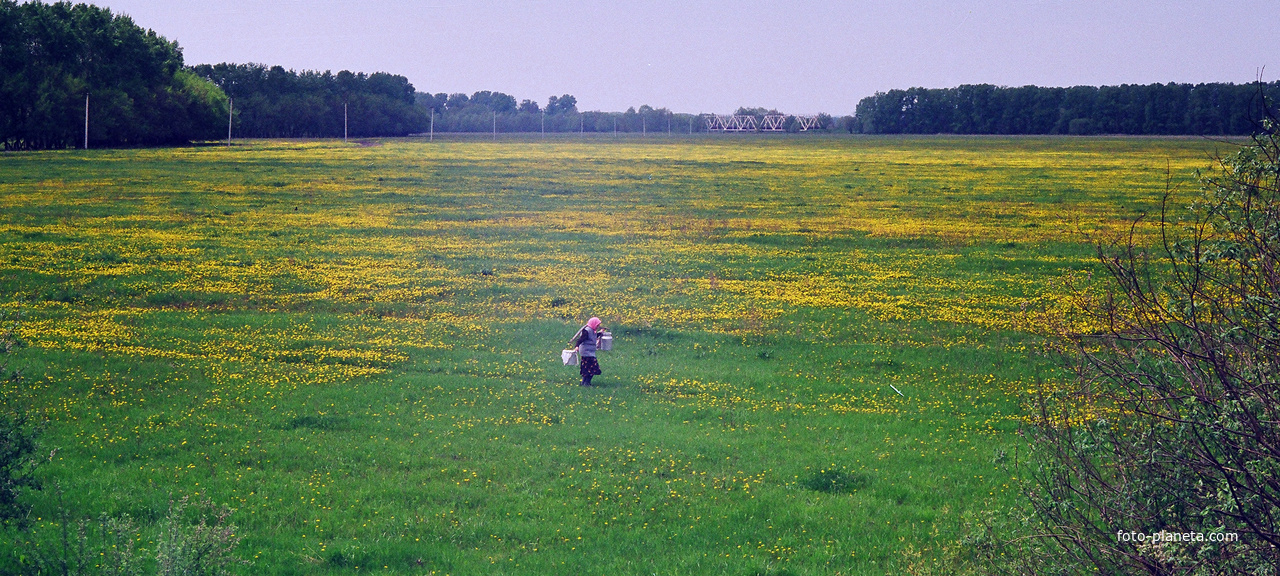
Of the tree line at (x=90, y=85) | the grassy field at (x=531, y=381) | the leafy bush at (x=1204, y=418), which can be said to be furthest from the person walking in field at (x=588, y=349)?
the tree line at (x=90, y=85)

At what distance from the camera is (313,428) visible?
16.6 metres

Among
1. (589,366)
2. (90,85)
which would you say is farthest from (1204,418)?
(90,85)

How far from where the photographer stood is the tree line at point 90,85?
11794 centimetres

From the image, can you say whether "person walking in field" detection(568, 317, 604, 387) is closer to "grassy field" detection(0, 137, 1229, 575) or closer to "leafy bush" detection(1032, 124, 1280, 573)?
Result: "grassy field" detection(0, 137, 1229, 575)

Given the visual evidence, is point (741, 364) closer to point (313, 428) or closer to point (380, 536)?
point (313, 428)

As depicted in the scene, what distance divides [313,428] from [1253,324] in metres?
13.2

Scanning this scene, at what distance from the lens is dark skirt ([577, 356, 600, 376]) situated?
765 inches

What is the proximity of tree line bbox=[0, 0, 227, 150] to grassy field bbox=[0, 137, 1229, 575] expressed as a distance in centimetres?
8124

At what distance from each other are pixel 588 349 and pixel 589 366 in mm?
333

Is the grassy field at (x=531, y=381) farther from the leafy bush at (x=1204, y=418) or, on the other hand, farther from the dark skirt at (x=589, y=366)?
the leafy bush at (x=1204, y=418)

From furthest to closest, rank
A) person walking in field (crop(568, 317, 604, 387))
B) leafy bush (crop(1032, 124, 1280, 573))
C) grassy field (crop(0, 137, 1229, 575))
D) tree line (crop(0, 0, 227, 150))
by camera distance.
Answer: tree line (crop(0, 0, 227, 150)) < person walking in field (crop(568, 317, 604, 387)) < grassy field (crop(0, 137, 1229, 575)) < leafy bush (crop(1032, 124, 1280, 573))

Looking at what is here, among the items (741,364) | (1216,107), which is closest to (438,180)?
(741,364)

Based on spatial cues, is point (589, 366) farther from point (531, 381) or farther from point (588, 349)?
point (531, 381)

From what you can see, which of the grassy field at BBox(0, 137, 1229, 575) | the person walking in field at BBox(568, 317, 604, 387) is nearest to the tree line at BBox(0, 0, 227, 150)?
the grassy field at BBox(0, 137, 1229, 575)
